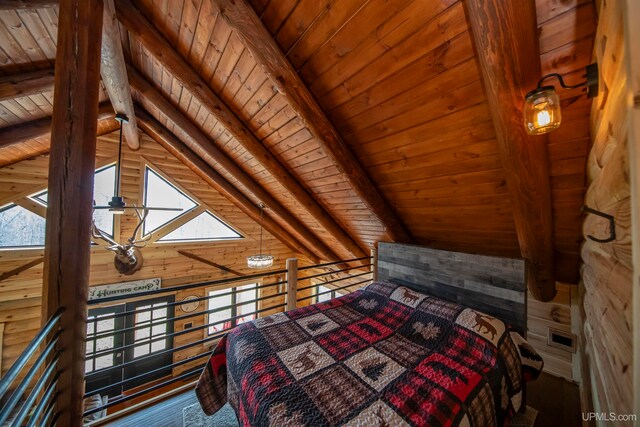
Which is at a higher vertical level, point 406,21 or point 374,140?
point 406,21

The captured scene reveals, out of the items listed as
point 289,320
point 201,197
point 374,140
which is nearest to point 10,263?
point 201,197

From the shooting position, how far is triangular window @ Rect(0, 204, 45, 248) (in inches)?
115

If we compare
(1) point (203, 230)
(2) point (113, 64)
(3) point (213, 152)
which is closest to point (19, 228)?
(1) point (203, 230)

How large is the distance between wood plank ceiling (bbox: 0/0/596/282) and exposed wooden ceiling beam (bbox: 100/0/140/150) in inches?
10.6

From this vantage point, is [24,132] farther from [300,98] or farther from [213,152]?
[300,98]

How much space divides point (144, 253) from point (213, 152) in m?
2.40

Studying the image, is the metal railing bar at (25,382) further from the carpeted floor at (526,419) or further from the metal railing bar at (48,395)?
the carpeted floor at (526,419)

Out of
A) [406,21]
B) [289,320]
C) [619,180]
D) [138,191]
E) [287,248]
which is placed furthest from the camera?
[287,248]

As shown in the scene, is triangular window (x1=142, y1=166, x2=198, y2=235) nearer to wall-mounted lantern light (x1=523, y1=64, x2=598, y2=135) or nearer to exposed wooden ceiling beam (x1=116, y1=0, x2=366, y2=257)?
exposed wooden ceiling beam (x1=116, y1=0, x2=366, y2=257)

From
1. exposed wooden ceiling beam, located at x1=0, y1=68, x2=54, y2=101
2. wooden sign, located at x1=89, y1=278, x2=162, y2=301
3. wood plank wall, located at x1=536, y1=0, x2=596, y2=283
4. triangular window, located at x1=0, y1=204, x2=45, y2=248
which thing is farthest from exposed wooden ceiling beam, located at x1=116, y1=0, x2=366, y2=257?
triangular window, located at x1=0, y1=204, x2=45, y2=248

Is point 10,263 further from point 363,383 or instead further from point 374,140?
point 374,140

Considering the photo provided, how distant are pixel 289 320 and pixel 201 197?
3446mm

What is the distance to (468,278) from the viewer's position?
6.72 feet

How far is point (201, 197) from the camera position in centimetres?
435
